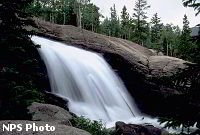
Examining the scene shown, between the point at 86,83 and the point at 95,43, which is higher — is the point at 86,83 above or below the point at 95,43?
below

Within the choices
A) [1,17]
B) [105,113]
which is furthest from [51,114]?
[105,113]

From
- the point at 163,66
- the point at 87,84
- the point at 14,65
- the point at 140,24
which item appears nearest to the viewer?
the point at 14,65

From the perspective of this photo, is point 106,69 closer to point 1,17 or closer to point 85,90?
point 85,90

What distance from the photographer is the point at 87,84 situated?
72.3 feet

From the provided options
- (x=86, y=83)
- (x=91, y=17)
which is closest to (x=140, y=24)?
(x=91, y=17)

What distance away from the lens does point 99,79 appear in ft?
76.5

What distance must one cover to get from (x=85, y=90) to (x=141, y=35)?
46341mm

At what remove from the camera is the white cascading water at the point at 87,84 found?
67.5 feet

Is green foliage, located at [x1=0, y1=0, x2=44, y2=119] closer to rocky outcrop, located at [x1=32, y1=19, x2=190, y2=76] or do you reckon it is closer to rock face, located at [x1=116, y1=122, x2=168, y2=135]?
rock face, located at [x1=116, y1=122, x2=168, y2=135]

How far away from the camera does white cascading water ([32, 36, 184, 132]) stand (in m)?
20.6

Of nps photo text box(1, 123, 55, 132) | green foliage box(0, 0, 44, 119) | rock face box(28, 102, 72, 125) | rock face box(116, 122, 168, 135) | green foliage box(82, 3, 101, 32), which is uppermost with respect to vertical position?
green foliage box(82, 3, 101, 32)

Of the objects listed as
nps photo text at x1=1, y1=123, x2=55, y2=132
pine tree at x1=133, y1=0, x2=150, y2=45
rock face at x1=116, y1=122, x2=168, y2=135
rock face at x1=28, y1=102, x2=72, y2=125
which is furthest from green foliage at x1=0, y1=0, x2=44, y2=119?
pine tree at x1=133, y1=0, x2=150, y2=45

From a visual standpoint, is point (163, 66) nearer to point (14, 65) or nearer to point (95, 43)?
point (95, 43)

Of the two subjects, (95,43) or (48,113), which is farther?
(95,43)
